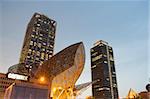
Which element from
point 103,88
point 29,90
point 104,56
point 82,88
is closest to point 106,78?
point 103,88

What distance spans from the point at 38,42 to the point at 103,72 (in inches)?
1082

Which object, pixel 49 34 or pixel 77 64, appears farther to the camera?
pixel 49 34

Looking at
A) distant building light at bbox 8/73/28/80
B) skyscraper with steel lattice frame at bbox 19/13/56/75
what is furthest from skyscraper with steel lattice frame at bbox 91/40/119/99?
distant building light at bbox 8/73/28/80

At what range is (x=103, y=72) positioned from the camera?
72.8 metres

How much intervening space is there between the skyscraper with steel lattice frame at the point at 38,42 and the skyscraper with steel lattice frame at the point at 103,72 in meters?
18.9

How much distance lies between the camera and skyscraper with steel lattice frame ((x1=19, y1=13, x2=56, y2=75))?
70562mm

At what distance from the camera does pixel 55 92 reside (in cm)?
4234

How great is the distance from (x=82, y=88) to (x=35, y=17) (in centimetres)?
4362

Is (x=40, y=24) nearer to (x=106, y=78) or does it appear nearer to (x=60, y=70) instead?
(x=106, y=78)

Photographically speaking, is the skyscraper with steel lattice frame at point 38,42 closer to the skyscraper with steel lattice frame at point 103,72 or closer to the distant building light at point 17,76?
the skyscraper with steel lattice frame at point 103,72

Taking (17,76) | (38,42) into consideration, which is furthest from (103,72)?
(17,76)

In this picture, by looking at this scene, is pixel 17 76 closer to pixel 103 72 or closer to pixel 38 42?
pixel 38 42

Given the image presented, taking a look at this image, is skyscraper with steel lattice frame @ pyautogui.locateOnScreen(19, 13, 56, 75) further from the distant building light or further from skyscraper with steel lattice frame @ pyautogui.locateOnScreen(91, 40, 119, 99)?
the distant building light

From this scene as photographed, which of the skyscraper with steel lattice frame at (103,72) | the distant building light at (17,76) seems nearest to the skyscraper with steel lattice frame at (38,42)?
the skyscraper with steel lattice frame at (103,72)
